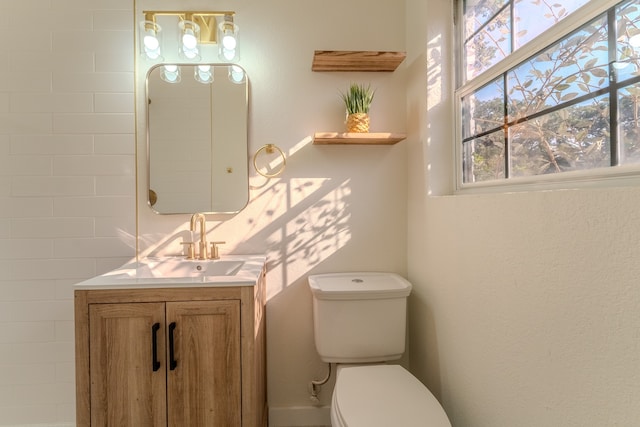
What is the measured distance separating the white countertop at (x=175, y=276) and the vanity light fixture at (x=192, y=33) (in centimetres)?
105

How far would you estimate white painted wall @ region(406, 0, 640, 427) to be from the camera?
26.9 inches

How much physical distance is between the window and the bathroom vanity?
110 cm

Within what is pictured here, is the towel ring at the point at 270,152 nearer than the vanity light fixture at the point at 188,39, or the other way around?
the vanity light fixture at the point at 188,39

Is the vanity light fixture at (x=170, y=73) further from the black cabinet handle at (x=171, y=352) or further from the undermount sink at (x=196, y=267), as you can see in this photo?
the black cabinet handle at (x=171, y=352)

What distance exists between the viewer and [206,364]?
122 centimetres

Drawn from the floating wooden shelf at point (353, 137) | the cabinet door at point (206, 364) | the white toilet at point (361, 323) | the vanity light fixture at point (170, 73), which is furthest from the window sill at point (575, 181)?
the vanity light fixture at point (170, 73)

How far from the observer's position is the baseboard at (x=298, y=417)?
1733 mm

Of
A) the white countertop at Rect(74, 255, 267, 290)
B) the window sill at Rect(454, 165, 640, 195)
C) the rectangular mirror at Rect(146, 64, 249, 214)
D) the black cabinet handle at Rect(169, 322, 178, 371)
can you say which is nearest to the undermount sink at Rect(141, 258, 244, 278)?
the white countertop at Rect(74, 255, 267, 290)

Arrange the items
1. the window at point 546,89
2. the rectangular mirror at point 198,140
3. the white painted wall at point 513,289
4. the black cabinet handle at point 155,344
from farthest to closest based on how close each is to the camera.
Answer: the rectangular mirror at point 198,140 < the black cabinet handle at point 155,344 < the window at point 546,89 < the white painted wall at point 513,289

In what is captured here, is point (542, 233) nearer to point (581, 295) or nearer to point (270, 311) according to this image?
point (581, 295)

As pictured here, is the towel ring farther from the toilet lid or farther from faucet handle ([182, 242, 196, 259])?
the toilet lid

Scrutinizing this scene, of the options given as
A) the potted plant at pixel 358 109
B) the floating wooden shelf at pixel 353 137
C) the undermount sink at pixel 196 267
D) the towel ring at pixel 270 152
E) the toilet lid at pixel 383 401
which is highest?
the potted plant at pixel 358 109

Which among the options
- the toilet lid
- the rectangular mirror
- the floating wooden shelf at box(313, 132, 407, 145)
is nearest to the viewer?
the toilet lid

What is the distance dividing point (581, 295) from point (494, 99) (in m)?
0.84
